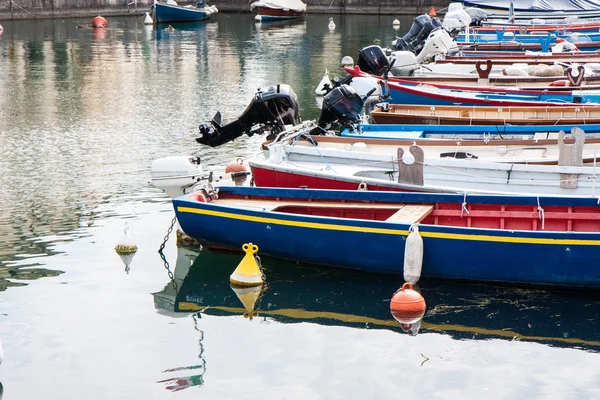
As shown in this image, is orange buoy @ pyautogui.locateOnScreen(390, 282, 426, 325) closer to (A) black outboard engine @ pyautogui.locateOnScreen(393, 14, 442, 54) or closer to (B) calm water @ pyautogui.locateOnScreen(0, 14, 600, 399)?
(B) calm water @ pyautogui.locateOnScreen(0, 14, 600, 399)

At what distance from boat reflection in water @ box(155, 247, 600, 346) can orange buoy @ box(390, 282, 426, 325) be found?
97mm

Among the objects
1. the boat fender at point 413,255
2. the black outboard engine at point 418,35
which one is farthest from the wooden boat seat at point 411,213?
the black outboard engine at point 418,35

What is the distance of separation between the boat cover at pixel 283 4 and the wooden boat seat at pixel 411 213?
40.9 m

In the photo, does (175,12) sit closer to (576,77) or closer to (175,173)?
(576,77)

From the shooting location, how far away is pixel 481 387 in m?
9.58

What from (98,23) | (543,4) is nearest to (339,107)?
(543,4)

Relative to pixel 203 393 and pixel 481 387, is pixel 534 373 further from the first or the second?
pixel 203 393

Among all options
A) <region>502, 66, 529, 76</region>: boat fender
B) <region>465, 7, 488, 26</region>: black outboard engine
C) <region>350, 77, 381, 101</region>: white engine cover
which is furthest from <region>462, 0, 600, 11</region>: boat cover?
<region>350, 77, 381, 101</region>: white engine cover

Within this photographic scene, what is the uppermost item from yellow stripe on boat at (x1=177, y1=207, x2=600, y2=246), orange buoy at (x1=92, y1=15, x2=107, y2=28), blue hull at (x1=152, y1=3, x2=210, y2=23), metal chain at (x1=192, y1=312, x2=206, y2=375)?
blue hull at (x1=152, y1=3, x2=210, y2=23)

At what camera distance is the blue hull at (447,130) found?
16.6 metres

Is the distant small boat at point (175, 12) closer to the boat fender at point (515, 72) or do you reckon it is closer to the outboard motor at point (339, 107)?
the boat fender at point (515, 72)

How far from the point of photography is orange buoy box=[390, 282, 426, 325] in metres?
11.3

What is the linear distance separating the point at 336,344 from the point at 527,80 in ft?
43.5

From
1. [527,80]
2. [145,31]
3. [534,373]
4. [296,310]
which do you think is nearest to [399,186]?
[296,310]
